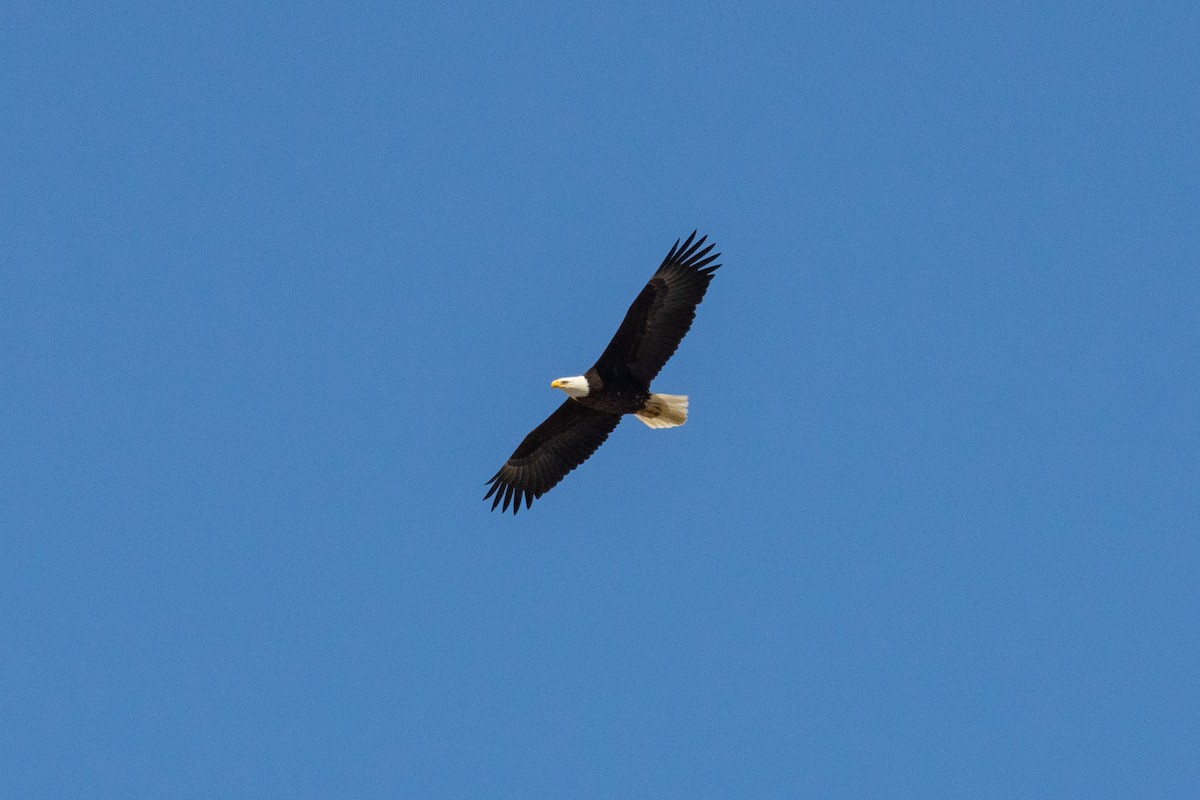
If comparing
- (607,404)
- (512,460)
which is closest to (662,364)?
(607,404)

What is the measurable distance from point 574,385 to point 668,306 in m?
1.55

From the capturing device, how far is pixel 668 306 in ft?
69.6

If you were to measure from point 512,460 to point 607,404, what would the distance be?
196 centimetres

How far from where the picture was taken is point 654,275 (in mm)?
21219

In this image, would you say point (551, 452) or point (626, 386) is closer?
point (626, 386)

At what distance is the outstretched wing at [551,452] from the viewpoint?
22.7 meters

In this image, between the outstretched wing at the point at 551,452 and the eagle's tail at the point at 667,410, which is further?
the outstretched wing at the point at 551,452

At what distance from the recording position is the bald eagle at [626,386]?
21.2 m

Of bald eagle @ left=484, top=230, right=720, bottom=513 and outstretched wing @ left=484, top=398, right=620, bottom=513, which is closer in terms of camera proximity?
bald eagle @ left=484, top=230, right=720, bottom=513

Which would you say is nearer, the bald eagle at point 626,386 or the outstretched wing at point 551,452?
the bald eagle at point 626,386

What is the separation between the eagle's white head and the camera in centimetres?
2170

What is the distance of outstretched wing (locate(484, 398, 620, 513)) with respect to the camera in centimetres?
2270

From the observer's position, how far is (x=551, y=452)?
23.0m

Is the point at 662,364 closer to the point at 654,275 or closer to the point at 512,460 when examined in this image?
the point at 654,275
